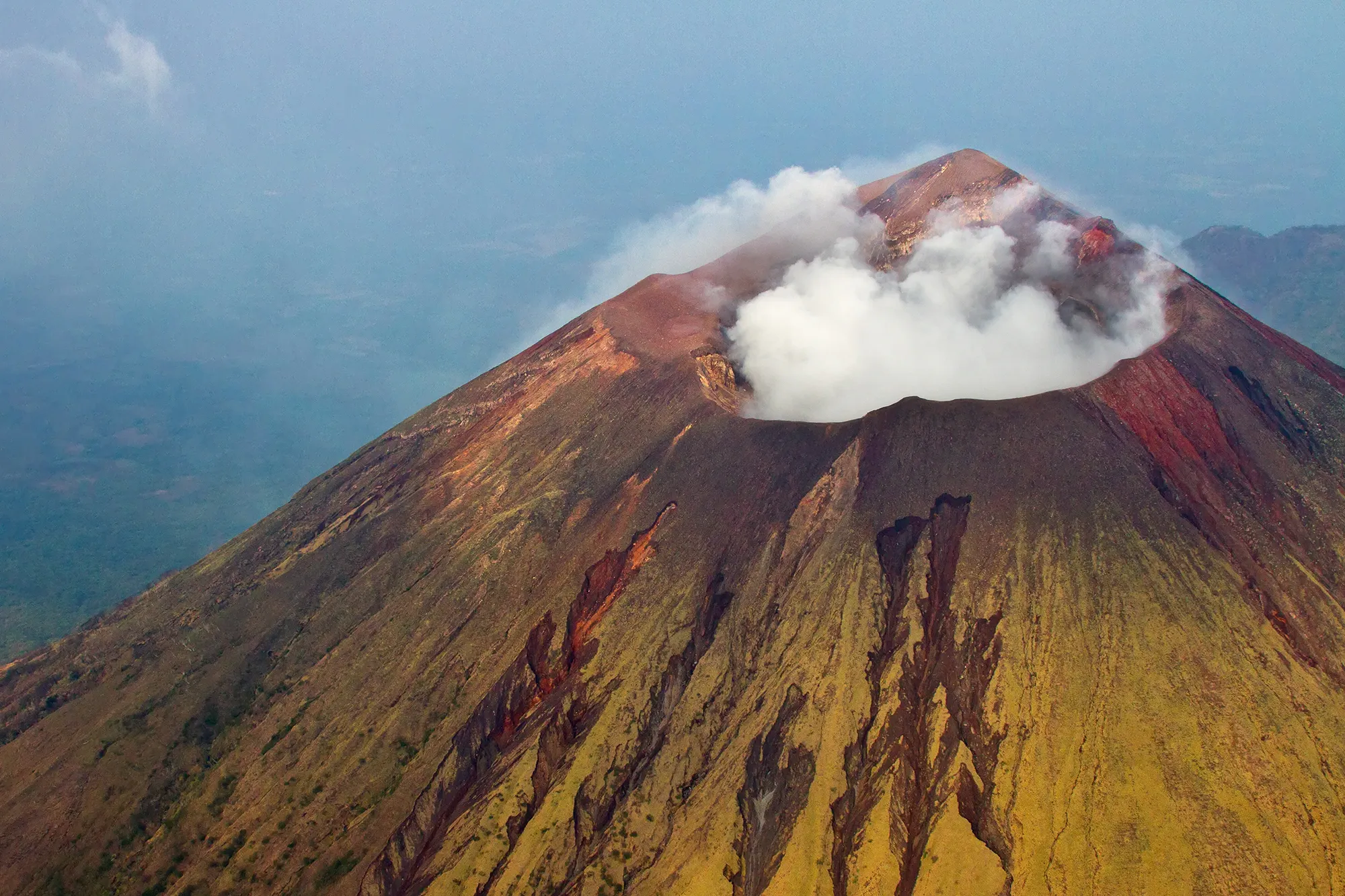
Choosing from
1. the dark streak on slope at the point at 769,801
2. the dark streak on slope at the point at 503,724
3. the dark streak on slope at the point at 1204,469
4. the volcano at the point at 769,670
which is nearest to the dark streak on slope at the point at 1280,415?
the volcano at the point at 769,670

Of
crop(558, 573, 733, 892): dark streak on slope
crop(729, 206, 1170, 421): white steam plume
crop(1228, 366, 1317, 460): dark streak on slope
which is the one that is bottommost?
crop(1228, 366, 1317, 460): dark streak on slope

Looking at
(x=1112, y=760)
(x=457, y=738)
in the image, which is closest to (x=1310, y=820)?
(x=1112, y=760)

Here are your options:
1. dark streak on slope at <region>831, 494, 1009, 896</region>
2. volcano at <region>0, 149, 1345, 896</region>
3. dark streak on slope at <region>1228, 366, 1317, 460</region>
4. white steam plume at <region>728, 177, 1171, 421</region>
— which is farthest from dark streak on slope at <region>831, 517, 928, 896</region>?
dark streak on slope at <region>1228, 366, 1317, 460</region>

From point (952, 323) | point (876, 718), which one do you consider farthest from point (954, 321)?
point (876, 718)

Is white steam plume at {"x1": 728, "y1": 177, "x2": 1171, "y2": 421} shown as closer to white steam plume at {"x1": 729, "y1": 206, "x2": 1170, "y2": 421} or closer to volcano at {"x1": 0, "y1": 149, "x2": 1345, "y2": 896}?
white steam plume at {"x1": 729, "y1": 206, "x2": 1170, "y2": 421}

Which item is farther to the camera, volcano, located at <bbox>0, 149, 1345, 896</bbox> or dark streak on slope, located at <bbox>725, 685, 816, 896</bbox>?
dark streak on slope, located at <bbox>725, 685, 816, 896</bbox>

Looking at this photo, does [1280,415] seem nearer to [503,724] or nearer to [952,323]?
[952,323]

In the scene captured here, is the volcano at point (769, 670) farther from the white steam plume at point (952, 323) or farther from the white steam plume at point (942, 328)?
the white steam plume at point (952, 323)

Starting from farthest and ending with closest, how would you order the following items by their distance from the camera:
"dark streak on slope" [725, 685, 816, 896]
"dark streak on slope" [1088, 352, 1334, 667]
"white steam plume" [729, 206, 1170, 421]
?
1. "white steam plume" [729, 206, 1170, 421]
2. "dark streak on slope" [1088, 352, 1334, 667]
3. "dark streak on slope" [725, 685, 816, 896]
